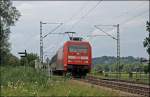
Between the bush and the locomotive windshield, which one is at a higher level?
the locomotive windshield

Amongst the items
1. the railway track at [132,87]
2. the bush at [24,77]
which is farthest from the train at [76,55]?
the bush at [24,77]

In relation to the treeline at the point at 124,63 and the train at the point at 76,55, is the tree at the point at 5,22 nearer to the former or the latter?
the treeline at the point at 124,63

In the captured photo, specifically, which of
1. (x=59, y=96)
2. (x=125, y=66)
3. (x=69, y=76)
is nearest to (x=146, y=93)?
(x=69, y=76)

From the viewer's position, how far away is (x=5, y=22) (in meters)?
75.6

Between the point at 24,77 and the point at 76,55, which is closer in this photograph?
the point at 24,77

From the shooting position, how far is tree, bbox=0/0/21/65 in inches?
2958

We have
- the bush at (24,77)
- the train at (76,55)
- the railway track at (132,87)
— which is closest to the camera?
the railway track at (132,87)

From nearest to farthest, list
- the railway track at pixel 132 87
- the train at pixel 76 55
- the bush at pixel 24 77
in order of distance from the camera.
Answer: the railway track at pixel 132 87, the bush at pixel 24 77, the train at pixel 76 55

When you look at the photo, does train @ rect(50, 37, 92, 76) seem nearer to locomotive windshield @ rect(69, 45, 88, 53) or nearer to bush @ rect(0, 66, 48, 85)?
locomotive windshield @ rect(69, 45, 88, 53)

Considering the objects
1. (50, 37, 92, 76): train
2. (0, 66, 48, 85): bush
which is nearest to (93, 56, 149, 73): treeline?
(50, 37, 92, 76): train

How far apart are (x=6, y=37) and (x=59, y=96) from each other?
191 feet

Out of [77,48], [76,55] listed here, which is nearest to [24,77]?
[77,48]

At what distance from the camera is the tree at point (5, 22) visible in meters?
75.1

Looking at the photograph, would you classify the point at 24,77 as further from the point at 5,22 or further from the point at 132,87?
the point at 5,22
